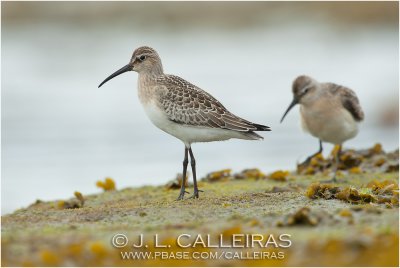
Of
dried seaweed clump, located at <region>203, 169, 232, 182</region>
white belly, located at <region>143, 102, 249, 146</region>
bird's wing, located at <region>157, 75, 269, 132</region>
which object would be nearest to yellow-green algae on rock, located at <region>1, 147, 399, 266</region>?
white belly, located at <region>143, 102, 249, 146</region>

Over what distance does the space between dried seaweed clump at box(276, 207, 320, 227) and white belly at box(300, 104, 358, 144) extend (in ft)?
16.7

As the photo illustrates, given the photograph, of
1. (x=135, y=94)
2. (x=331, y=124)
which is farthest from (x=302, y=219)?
(x=135, y=94)

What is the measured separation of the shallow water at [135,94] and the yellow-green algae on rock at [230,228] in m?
5.60

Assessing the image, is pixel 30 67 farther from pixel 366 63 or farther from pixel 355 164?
pixel 355 164

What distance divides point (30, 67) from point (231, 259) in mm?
20634

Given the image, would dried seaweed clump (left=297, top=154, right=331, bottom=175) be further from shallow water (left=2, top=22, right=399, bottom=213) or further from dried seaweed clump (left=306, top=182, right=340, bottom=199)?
dried seaweed clump (left=306, top=182, right=340, bottom=199)

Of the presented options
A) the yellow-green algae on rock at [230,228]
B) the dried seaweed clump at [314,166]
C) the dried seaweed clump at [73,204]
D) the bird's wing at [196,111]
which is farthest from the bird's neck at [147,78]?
the dried seaweed clump at [314,166]

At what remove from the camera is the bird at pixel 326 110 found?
38.0ft

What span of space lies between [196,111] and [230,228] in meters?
3.04

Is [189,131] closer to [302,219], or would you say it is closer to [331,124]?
[302,219]

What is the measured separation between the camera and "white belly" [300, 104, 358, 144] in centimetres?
1158

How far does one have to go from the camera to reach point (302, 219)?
6.60 meters

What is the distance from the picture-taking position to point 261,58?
28.0 metres

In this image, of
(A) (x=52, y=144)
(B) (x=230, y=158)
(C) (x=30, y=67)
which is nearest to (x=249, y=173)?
(B) (x=230, y=158)
